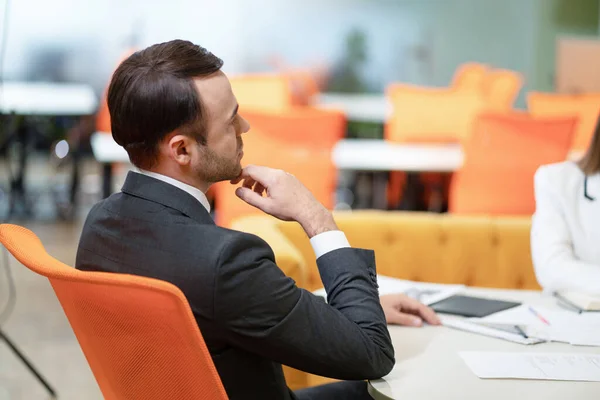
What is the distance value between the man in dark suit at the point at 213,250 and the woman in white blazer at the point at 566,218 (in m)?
0.98

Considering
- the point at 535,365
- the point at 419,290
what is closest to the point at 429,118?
the point at 419,290

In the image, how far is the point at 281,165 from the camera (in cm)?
416

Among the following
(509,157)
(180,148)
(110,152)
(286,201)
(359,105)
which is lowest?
(359,105)

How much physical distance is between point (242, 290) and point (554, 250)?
1361mm

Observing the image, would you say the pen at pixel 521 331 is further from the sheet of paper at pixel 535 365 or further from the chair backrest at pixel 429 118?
the chair backrest at pixel 429 118

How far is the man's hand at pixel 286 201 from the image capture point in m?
1.66

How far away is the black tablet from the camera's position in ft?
6.51

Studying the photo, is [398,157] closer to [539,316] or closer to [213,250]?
[539,316]

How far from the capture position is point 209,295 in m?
1.34

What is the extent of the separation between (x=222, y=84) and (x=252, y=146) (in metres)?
2.50

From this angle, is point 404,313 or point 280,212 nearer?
point 280,212

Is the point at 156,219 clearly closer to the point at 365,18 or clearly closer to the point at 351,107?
the point at 351,107

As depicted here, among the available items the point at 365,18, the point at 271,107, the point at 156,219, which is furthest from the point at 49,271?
the point at 365,18

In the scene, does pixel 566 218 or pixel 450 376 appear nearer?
pixel 450 376
